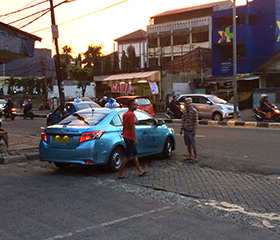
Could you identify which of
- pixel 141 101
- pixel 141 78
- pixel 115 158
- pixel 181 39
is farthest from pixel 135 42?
pixel 115 158

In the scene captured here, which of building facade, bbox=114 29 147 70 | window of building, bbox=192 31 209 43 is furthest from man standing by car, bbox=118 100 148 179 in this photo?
building facade, bbox=114 29 147 70

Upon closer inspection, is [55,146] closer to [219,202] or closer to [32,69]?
[219,202]

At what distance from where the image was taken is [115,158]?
312 inches

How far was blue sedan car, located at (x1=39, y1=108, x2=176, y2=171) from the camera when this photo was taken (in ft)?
24.4

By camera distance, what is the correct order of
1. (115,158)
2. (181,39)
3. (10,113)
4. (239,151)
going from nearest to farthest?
(115,158)
(239,151)
(10,113)
(181,39)

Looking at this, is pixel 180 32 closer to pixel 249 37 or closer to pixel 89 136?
pixel 249 37

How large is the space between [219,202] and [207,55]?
117ft

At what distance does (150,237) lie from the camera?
4137 mm

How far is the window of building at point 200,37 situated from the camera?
188 feet

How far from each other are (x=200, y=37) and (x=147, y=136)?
52022 mm

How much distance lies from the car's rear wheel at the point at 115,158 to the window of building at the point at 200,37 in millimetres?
52057

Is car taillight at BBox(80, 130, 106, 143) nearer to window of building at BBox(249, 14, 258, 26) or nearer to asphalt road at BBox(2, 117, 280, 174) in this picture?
asphalt road at BBox(2, 117, 280, 174)

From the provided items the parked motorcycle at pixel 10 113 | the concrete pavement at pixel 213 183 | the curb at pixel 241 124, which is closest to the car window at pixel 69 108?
the concrete pavement at pixel 213 183

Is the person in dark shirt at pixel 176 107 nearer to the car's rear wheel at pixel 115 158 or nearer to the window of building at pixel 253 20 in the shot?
the car's rear wheel at pixel 115 158
